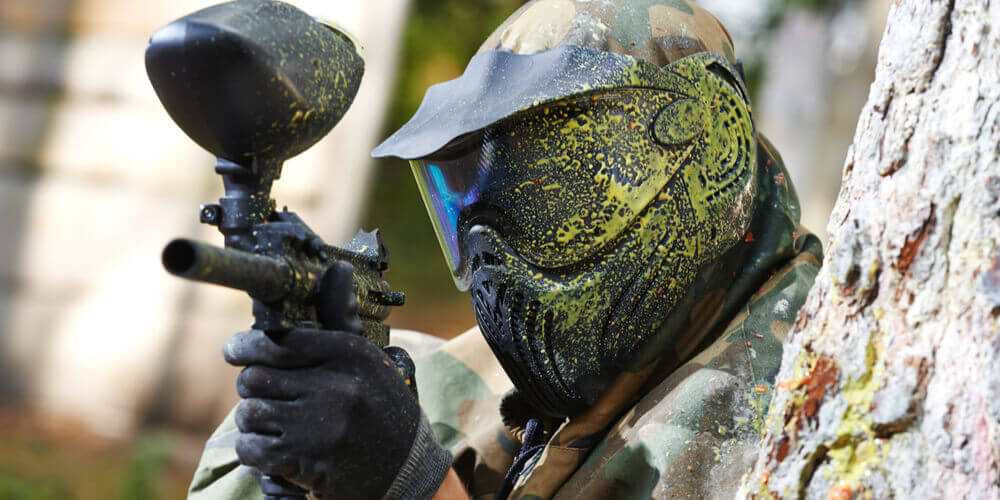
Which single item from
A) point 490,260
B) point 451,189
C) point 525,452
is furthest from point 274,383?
point 525,452

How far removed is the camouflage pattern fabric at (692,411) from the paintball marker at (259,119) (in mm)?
614

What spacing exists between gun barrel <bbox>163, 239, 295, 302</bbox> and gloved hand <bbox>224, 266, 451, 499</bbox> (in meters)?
0.09

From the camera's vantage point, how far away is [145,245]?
18.9 feet

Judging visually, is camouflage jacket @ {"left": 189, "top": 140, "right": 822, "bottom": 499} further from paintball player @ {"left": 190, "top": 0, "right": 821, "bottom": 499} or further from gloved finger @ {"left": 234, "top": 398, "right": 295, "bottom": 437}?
gloved finger @ {"left": 234, "top": 398, "right": 295, "bottom": 437}

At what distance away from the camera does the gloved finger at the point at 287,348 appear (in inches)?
53.0

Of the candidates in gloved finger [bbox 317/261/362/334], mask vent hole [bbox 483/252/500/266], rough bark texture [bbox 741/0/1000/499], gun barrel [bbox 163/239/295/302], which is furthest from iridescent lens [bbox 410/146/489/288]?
rough bark texture [bbox 741/0/1000/499]

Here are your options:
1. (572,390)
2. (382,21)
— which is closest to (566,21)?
(572,390)

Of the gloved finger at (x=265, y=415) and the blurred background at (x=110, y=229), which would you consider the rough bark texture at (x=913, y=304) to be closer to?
the gloved finger at (x=265, y=415)

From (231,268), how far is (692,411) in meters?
0.89

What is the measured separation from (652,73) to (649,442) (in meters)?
0.74

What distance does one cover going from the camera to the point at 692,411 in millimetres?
1642

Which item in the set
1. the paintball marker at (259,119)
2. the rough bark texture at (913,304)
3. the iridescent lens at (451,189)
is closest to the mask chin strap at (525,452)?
the iridescent lens at (451,189)

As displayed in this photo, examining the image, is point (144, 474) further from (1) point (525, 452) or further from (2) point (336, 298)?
(2) point (336, 298)

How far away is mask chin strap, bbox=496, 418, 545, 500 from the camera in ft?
6.40
